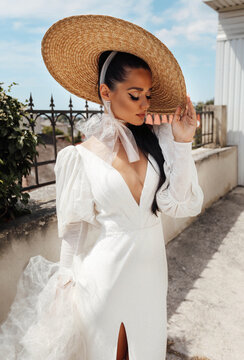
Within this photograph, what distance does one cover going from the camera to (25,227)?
2211 mm

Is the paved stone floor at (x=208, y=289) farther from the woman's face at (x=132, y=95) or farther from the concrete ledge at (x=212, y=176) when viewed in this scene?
the woman's face at (x=132, y=95)

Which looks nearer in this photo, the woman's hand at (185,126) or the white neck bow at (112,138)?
the woman's hand at (185,126)

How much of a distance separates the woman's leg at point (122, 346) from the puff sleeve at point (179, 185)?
619mm

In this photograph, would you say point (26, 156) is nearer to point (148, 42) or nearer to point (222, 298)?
point (148, 42)

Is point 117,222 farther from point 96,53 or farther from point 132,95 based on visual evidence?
point 96,53

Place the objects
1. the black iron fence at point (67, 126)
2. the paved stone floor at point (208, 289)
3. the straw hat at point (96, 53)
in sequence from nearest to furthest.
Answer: the straw hat at point (96, 53) < the paved stone floor at point (208, 289) < the black iron fence at point (67, 126)

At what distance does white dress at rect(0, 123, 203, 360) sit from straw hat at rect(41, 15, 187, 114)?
1.12ft

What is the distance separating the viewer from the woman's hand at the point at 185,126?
145 cm

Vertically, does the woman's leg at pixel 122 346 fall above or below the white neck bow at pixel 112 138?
below

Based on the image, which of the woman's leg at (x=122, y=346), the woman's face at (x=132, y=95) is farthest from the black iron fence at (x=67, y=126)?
the woman's leg at (x=122, y=346)

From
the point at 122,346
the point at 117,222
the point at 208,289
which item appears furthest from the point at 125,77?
the point at 208,289

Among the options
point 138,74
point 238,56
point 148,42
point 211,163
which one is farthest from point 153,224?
point 238,56

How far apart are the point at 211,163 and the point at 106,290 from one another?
182 inches

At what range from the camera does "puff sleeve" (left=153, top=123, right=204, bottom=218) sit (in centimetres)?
144
